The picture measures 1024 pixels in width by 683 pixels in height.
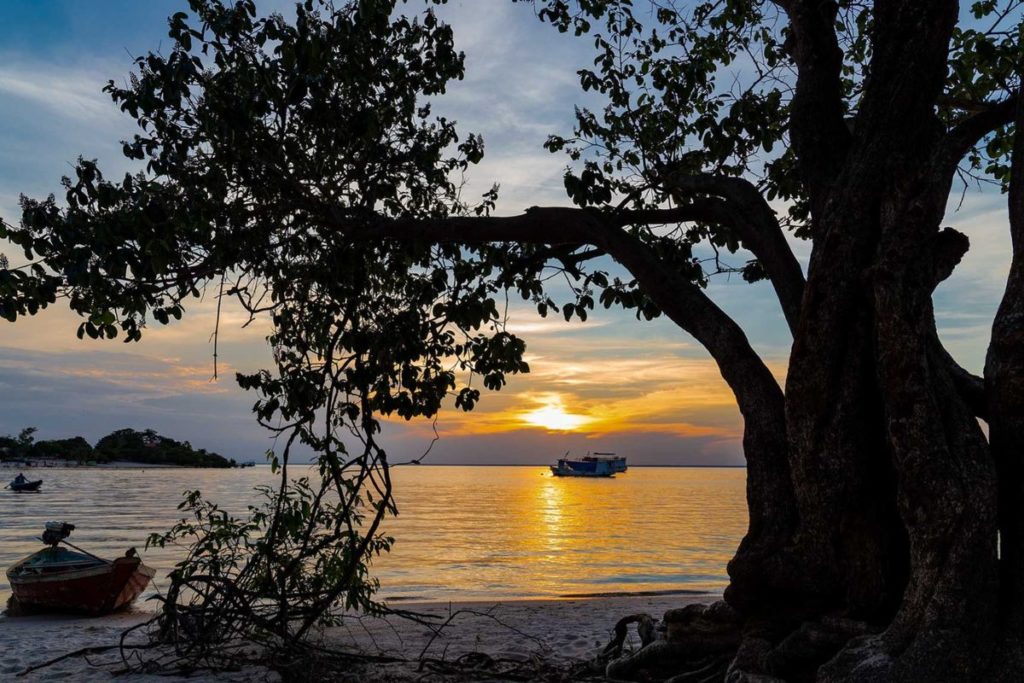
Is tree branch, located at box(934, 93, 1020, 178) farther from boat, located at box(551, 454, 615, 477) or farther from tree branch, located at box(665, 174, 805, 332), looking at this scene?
boat, located at box(551, 454, 615, 477)

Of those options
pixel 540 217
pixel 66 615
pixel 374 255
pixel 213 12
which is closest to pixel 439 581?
pixel 66 615

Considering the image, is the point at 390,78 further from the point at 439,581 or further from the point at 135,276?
the point at 439,581

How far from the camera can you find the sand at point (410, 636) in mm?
9250

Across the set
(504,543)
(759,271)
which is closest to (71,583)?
(759,271)

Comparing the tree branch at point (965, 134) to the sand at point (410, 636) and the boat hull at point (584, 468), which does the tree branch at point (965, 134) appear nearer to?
the sand at point (410, 636)

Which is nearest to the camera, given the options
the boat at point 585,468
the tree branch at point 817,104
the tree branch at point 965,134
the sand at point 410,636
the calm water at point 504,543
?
the tree branch at point 965,134

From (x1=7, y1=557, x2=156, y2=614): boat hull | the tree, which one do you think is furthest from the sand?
the tree

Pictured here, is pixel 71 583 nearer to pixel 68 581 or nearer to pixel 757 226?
pixel 68 581

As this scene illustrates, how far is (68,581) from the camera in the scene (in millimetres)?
15766

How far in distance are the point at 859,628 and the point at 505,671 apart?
12.5ft

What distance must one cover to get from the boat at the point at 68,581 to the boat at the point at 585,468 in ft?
380

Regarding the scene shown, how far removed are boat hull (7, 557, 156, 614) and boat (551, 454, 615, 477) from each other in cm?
11580

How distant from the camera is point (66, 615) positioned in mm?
16031

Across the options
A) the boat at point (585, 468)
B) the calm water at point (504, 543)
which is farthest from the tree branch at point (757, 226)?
the boat at point (585, 468)
